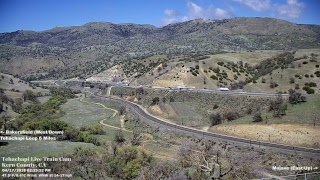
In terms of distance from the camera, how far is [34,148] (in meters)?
38.2

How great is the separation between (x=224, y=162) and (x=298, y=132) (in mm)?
14213

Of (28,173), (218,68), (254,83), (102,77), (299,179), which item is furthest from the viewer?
(102,77)

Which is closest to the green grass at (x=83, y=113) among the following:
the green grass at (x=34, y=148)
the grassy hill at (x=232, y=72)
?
the grassy hill at (x=232, y=72)

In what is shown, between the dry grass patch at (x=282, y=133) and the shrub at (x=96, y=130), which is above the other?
the dry grass patch at (x=282, y=133)

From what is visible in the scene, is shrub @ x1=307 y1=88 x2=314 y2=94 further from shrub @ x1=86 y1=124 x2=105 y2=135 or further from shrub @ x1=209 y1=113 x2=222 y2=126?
shrub @ x1=86 y1=124 x2=105 y2=135

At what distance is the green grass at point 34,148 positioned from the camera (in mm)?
35616

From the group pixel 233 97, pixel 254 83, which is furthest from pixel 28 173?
pixel 254 83

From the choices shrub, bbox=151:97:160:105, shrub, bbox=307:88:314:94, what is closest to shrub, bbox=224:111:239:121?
shrub, bbox=307:88:314:94

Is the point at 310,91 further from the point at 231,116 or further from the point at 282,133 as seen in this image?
the point at 282,133

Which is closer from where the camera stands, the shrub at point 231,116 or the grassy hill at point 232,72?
the shrub at point 231,116

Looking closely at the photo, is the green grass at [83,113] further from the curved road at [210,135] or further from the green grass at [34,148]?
the green grass at [34,148]

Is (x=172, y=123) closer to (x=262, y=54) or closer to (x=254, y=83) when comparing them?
(x=254, y=83)

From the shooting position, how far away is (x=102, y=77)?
142375 millimetres

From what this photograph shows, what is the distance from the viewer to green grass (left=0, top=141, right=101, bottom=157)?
117 ft
